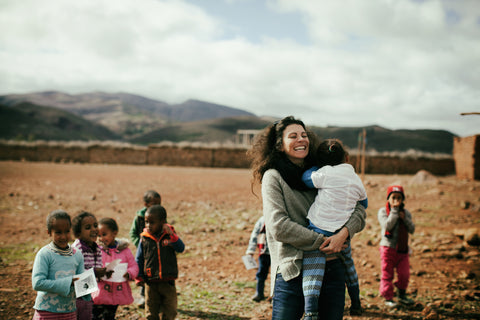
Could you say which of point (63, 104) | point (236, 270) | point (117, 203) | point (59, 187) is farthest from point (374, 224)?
→ point (63, 104)

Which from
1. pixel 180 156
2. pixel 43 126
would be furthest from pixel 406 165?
pixel 43 126

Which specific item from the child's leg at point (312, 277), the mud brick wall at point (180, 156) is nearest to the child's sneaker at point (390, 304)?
the child's leg at point (312, 277)

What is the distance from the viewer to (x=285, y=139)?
2.45 meters

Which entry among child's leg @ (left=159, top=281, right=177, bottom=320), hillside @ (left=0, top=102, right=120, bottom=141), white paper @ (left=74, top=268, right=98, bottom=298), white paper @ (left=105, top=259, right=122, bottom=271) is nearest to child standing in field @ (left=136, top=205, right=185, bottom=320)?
child's leg @ (left=159, top=281, right=177, bottom=320)

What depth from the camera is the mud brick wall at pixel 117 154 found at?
23953mm

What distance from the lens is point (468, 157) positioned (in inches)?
650

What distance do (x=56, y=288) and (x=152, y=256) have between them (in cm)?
100

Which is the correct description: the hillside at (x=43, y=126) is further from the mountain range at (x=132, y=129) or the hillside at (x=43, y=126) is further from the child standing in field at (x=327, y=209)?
the child standing in field at (x=327, y=209)

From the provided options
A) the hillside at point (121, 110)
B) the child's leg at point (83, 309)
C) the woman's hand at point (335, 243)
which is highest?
the hillside at point (121, 110)

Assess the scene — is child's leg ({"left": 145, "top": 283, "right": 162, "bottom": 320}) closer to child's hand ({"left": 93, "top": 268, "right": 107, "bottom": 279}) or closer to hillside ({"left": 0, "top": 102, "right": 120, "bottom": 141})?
child's hand ({"left": 93, "top": 268, "right": 107, "bottom": 279})

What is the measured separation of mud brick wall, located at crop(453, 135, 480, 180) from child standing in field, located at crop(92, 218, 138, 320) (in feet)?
56.2

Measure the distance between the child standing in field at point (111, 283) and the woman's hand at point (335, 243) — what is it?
2046 mm

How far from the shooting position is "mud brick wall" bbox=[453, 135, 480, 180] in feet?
52.1

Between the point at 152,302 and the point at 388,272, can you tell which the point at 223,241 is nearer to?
the point at 388,272
